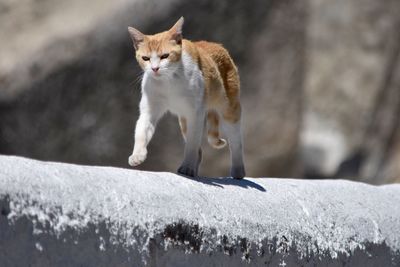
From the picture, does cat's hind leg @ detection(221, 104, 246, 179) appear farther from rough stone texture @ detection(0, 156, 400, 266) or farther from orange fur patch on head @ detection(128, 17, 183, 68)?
orange fur patch on head @ detection(128, 17, 183, 68)

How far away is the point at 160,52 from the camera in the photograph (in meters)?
4.71

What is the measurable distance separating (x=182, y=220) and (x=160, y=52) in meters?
1.08

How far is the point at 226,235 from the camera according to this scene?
409cm

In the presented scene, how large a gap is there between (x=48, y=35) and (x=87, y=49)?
1.19 ft

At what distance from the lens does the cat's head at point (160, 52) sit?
184 inches

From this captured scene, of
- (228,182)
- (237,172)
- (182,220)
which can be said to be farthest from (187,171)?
(182,220)

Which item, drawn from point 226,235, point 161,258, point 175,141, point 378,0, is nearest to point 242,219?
point 226,235

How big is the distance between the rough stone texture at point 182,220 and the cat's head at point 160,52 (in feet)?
1.81

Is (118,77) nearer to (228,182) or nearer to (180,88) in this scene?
(180,88)

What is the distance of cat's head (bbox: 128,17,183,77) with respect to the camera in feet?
15.4

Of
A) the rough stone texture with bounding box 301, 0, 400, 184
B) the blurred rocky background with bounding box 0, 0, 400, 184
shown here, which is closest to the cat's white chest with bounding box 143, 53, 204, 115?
the blurred rocky background with bounding box 0, 0, 400, 184

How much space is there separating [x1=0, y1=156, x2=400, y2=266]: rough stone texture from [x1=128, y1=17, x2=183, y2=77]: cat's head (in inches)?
21.8

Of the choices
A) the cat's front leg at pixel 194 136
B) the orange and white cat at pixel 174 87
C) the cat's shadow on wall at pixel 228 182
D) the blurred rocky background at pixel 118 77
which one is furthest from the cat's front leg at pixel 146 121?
the blurred rocky background at pixel 118 77

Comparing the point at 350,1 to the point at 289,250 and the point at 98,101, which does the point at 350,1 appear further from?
the point at 289,250
